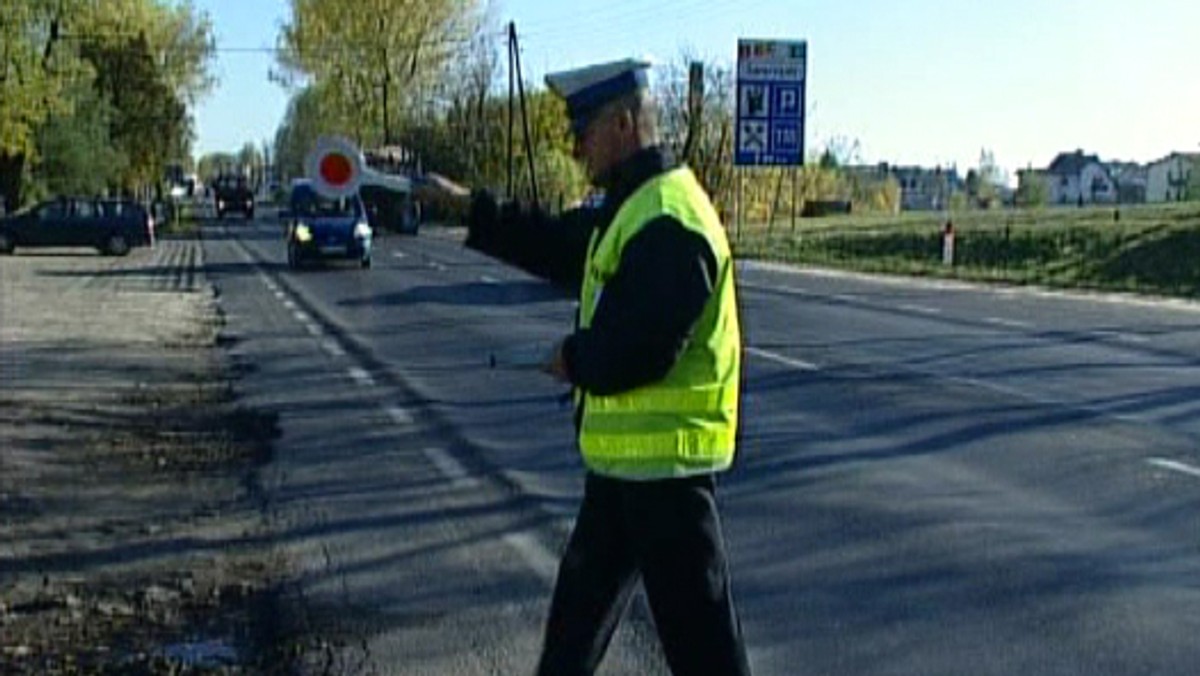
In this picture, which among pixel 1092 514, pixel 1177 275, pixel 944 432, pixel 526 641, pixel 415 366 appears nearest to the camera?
pixel 526 641

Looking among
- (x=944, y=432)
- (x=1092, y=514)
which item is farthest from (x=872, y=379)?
(x=1092, y=514)

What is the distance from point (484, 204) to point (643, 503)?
1.51 m

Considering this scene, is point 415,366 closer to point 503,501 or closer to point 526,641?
point 503,501

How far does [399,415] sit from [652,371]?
9.77 m

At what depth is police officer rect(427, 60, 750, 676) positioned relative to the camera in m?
4.17

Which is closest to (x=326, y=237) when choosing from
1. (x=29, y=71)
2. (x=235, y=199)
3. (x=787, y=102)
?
(x=787, y=102)

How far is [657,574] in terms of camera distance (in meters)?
4.41

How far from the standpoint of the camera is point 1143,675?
6145 mm

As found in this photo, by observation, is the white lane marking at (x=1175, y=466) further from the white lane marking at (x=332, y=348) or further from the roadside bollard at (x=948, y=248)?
the roadside bollard at (x=948, y=248)

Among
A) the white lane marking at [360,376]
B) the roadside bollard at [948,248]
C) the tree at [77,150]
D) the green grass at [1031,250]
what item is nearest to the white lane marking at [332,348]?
the white lane marking at [360,376]

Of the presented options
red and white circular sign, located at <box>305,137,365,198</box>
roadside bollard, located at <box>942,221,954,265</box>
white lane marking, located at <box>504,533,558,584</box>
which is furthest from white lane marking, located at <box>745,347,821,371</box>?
roadside bollard, located at <box>942,221,954,265</box>

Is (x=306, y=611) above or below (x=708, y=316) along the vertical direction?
below

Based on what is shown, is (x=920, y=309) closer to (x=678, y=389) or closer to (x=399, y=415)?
(x=399, y=415)

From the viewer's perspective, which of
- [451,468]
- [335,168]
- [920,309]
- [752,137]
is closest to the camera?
[335,168]
